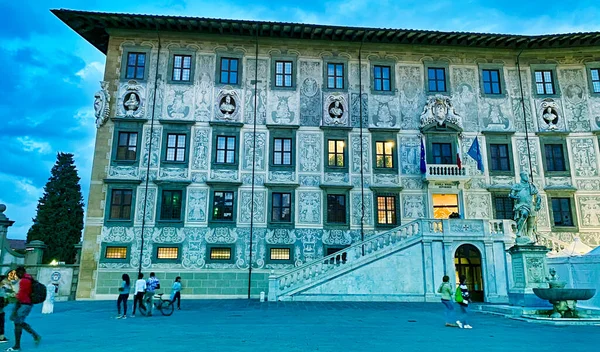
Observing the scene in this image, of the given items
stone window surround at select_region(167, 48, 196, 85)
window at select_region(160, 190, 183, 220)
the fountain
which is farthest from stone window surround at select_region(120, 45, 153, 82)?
the fountain

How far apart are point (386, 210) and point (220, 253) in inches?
408

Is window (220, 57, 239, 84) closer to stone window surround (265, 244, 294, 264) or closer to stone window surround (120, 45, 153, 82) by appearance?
stone window surround (120, 45, 153, 82)

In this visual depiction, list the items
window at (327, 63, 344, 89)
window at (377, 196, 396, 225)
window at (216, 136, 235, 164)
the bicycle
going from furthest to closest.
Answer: window at (327, 63, 344, 89)
window at (216, 136, 235, 164)
window at (377, 196, 396, 225)
the bicycle

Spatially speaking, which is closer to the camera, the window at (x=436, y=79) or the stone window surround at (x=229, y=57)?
the stone window surround at (x=229, y=57)

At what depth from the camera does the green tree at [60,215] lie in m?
35.5

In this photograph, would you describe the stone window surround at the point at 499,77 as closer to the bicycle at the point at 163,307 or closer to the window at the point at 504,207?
the window at the point at 504,207

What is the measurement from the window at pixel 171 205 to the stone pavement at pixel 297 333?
8.69 m

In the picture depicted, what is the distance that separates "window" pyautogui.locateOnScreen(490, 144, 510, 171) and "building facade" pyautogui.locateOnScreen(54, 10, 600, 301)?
7 centimetres

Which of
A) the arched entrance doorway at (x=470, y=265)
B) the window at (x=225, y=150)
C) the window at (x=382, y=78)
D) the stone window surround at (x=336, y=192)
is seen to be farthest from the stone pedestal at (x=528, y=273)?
the window at (x=225, y=150)

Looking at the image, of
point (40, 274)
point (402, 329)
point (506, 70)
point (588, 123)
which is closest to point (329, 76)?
point (506, 70)

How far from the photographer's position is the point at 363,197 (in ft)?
82.5

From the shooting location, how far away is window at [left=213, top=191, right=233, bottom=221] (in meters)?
24.4

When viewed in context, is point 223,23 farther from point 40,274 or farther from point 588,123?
point 588,123

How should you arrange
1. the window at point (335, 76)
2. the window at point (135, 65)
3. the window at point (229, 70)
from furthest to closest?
the window at point (335, 76), the window at point (229, 70), the window at point (135, 65)
